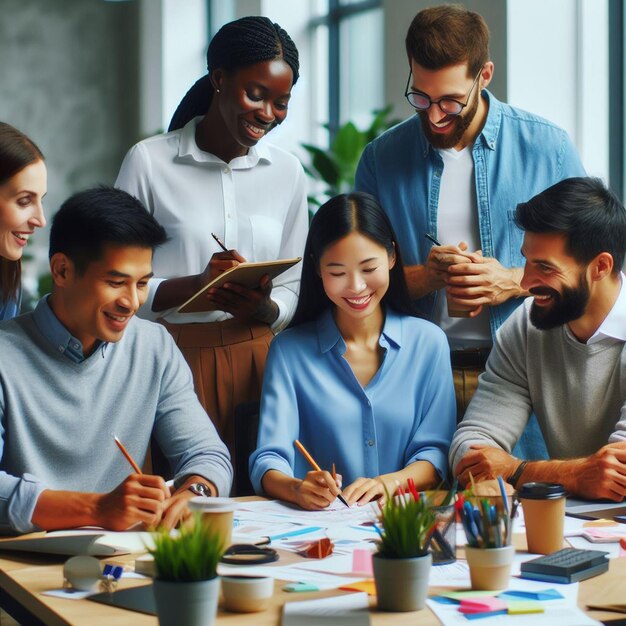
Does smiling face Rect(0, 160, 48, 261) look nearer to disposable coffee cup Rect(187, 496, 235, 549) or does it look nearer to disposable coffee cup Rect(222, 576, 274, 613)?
disposable coffee cup Rect(187, 496, 235, 549)

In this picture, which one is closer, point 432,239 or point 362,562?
point 362,562

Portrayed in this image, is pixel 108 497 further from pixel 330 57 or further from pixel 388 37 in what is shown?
pixel 330 57

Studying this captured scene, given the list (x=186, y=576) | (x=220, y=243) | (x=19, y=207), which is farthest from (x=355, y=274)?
(x=186, y=576)

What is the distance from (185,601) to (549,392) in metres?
1.41

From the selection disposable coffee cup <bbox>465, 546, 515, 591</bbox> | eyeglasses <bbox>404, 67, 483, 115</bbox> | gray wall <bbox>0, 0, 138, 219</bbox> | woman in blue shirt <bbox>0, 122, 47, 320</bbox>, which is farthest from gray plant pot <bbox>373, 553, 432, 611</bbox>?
gray wall <bbox>0, 0, 138, 219</bbox>

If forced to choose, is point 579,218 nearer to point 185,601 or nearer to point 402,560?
point 402,560

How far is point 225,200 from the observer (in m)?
2.94

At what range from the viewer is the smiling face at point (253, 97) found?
9.16 feet

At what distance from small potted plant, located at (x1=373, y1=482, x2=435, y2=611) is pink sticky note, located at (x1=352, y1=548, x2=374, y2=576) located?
5.8 inches

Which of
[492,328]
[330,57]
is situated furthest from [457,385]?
[330,57]

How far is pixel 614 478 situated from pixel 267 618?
98 centimetres

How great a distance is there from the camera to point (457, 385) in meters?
2.81

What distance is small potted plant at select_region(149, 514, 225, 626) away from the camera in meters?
1.35

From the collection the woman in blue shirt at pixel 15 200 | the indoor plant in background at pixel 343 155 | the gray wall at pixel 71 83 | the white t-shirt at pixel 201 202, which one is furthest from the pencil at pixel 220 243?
the gray wall at pixel 71 83
